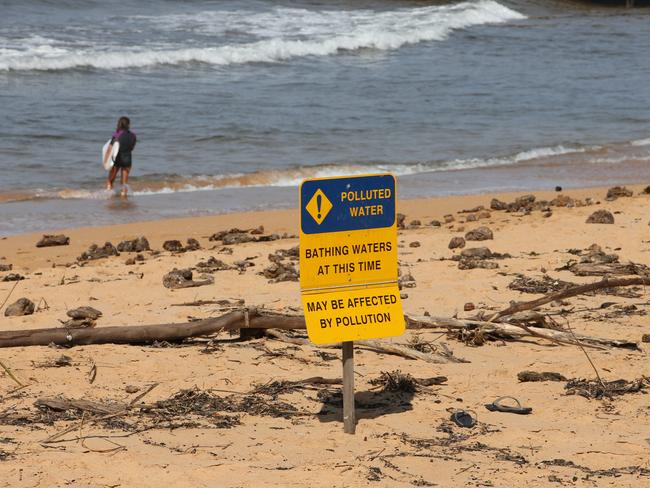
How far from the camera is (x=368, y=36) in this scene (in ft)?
105

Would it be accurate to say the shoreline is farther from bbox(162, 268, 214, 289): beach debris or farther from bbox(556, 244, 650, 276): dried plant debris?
bbox(556, 244, 650, 276): dried plant debris

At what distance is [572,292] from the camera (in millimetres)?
6801

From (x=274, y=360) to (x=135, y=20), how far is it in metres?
29.9

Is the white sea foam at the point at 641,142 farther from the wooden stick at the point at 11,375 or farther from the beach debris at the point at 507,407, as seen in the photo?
the wooden stick at the point at 11,375

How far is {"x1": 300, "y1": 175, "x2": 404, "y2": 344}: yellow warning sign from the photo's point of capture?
4820 millimetres

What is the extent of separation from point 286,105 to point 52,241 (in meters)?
10.3

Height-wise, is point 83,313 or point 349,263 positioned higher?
point 349,263

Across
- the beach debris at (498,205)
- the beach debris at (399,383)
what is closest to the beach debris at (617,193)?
the beach debris at (498,205)

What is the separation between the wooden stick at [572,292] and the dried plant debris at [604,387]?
831mm

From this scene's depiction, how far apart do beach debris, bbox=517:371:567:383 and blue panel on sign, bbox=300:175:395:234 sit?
1.24 metres

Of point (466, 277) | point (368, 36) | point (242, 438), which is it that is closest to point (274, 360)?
point (242, 438)

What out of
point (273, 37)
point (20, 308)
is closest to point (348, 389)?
point (20, 308)

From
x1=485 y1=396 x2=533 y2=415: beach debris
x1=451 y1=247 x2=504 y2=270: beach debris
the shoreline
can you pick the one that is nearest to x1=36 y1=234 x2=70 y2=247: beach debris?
the shoreline

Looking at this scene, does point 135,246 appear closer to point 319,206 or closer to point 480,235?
point 480,235
